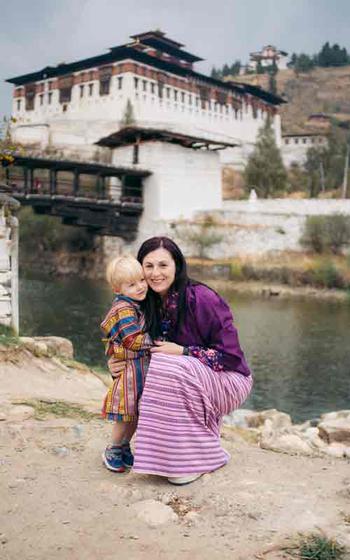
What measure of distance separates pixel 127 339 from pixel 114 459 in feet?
2.36

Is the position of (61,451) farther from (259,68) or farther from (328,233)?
(259,68)

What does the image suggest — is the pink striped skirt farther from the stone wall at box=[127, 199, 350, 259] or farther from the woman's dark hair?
the stone wall at box=[127, 199, 350, 259]

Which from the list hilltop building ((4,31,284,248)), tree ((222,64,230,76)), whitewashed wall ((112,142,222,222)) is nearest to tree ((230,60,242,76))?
tree ((222,64,230,76))

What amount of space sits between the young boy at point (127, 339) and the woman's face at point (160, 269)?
0.05 meters

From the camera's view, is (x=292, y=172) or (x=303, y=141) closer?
(x=292, y=172)

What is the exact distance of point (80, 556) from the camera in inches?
99.3

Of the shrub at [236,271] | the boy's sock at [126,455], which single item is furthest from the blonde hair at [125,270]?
the shrub at [236,271]

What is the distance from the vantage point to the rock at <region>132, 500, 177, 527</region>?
112 inches

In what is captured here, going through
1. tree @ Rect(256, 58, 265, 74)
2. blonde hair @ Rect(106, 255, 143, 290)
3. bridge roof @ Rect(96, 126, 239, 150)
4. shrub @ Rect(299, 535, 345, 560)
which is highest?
tree @ Rect(256, 58, 265, 74)

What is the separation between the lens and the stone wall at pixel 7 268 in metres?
7.53

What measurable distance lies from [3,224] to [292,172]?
148ft

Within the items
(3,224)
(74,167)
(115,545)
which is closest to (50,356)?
(3,224)

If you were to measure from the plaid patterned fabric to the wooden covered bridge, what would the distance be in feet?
75.1

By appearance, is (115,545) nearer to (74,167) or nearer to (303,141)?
(74,167)
